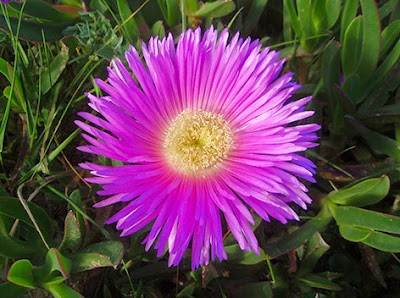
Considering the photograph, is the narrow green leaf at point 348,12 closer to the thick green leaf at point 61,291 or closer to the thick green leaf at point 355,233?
the thick green leaf at point 355,233

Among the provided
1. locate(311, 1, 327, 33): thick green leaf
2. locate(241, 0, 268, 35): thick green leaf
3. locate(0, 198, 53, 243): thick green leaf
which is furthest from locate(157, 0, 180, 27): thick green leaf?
locate(0, 198, 53, 243): thick green leaf

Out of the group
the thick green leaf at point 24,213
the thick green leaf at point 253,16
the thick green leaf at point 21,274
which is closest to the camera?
the thick green leaf at point 21,274

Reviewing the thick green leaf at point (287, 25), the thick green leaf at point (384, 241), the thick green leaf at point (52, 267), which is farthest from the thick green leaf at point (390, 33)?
the thick green leaf at point (52, 267)

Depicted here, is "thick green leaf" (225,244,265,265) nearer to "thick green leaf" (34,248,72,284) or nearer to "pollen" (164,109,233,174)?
"pollen" (164,109,233,174)

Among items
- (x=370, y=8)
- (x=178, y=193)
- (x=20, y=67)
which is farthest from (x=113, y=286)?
(x=370, y=8)

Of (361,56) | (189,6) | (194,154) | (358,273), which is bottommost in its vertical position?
(358,273)

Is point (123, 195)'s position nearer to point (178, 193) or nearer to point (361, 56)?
point (178, 193)

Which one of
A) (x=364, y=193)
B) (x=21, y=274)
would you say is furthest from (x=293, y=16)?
(x=21, y=274)
